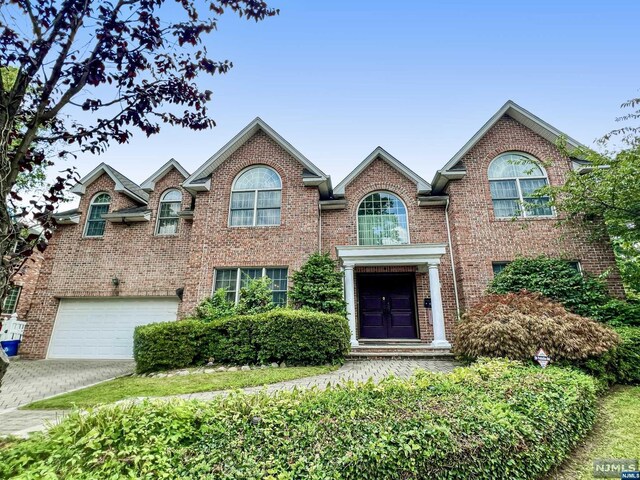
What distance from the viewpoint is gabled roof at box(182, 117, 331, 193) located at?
1238 centimetres

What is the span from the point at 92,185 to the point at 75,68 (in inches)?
553

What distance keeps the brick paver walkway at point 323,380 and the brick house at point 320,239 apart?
1.48 m

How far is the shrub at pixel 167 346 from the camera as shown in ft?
29.3

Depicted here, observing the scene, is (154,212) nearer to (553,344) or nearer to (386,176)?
(386,176)

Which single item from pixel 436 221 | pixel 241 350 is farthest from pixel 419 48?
pixel 241 350

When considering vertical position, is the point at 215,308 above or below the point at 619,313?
above

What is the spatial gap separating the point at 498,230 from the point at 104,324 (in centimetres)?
1619

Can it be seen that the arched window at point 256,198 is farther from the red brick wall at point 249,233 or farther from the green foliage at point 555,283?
the green foliage at point 555,283

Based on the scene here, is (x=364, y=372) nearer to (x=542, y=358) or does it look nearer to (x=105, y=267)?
(x=542, y=358)

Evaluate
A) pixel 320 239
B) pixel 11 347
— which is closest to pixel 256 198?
pixel 320 239

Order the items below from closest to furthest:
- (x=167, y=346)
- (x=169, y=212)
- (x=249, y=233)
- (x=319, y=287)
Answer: (x=167, y=346), (x=319, y=287), (x=249, y=233), (x=169, y=212)

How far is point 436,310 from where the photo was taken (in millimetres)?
10578

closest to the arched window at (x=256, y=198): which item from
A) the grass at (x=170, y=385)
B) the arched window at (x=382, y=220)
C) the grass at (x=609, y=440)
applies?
the arched window at (x=382, y=220)

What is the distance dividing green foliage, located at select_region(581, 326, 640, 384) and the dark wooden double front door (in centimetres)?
577
